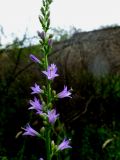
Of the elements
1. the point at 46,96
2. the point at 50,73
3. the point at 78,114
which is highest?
the point at 50,73

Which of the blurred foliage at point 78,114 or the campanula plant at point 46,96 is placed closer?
the campanula plant at point 46,96

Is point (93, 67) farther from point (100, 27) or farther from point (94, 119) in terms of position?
point (100, 27)

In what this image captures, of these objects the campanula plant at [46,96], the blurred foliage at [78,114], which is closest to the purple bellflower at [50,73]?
the campanula plant at [46,96]

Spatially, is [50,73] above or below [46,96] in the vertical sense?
above

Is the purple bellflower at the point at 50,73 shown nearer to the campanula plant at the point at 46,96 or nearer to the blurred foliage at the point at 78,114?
the campanula plant at the point at 46,96

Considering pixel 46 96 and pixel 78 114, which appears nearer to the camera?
pixel 46 96

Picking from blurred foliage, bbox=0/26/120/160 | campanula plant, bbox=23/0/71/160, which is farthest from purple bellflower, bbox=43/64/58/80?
blurred foliage, bbox=0/26/120/160

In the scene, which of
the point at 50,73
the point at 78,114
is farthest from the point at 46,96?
the point at 78,114

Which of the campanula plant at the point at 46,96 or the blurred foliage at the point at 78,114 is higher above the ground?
the campanula plant at the point at 46,96

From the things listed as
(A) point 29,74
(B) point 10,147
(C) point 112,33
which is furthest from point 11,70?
(C) point 112,33

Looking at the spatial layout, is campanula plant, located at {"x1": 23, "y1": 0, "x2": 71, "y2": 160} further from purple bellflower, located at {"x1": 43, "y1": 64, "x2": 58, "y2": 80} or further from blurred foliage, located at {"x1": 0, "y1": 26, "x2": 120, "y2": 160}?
blurred foliage, located at {"x1": 0, "y1": 26, "x2": 120, "y2": 160}

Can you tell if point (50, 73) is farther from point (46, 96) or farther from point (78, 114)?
point (78, 114)

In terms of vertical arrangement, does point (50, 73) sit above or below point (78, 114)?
above
